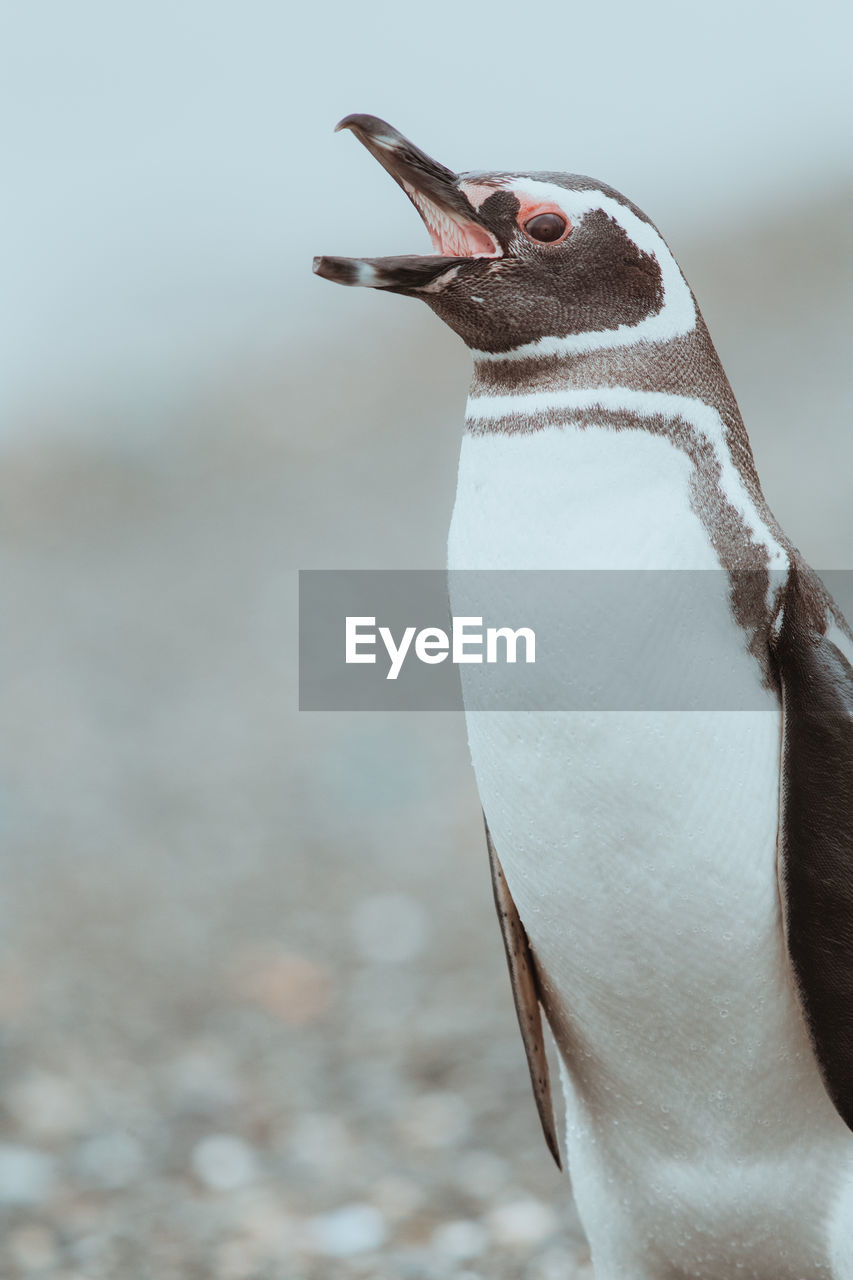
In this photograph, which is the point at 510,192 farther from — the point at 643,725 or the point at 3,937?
the point at 3,937

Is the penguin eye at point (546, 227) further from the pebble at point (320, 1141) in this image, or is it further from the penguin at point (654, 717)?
the pebble at point (320, 1141)

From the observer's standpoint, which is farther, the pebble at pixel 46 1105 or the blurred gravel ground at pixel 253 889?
the pebble at pixel 46 1105

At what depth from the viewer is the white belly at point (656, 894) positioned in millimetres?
1192

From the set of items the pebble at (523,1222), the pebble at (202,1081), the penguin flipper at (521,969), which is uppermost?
the penguin flipper at (521,969)

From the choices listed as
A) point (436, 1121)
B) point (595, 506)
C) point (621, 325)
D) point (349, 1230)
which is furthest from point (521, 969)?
point (436, 1121)

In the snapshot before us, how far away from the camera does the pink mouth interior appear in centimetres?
119

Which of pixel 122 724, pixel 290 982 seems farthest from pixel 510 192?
pixel 122 724

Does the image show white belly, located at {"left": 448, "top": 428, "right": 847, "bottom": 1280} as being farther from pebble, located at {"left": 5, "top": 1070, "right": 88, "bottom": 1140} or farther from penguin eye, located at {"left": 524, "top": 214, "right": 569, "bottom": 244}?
pebble, located at {"left": 5, "top": 1070, "right": 88, "bottom": 1140}

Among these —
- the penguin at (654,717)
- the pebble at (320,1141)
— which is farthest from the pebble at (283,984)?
the penguin at (654,717)

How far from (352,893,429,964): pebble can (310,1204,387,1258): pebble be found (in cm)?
86

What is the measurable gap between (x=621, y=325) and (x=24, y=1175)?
1.66 metres

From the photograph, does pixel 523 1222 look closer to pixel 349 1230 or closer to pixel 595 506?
pixel 349 1230

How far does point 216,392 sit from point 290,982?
5.42 m

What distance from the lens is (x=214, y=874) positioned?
337 centimetres
